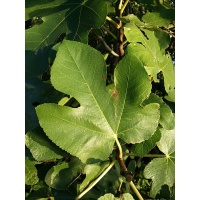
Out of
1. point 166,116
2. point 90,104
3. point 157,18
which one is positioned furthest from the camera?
point 157,18

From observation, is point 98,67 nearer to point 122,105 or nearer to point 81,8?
point 122,105

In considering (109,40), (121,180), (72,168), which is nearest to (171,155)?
(121,180)

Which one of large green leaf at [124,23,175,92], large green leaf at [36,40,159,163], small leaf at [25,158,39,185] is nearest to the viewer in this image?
large green leaf at [36,40,159,163]

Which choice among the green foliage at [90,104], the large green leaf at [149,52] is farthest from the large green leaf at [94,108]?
the large green leaf at [149,52]

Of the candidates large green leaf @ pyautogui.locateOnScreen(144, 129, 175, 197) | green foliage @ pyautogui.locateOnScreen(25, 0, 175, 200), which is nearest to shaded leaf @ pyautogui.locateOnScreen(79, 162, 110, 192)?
green foliage @ pyautogui.locateOnScreen(25, 0, 175, 200)

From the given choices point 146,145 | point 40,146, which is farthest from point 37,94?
point 146,145

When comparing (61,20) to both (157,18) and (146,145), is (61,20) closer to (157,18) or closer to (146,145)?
(157,18)

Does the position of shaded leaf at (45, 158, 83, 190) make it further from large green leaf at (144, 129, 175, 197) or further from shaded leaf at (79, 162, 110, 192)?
large green leaf at (144, 129, 175, 197)
